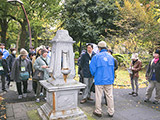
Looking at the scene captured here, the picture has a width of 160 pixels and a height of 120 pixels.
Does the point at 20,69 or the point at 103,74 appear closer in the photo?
the point at 103,74

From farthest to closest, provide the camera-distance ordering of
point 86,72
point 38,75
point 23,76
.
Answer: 1. point 23,76
2. point 38,75
3. point 86,72

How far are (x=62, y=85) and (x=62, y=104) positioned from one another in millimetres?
465

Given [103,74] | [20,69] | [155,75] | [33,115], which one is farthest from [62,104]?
[155,75]

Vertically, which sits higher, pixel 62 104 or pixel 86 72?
pixel 86 72

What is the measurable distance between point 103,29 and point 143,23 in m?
4.28

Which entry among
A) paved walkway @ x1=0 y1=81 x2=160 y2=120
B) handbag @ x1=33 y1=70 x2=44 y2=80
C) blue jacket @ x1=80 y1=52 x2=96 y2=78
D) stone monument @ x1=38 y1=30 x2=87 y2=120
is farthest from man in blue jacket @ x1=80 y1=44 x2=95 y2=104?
handbag @ x1=33 y1=70 x2=44 y2=80

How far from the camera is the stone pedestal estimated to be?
3303 millimetres

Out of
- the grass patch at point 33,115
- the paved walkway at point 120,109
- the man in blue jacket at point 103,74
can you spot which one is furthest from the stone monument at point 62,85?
the paved walkway at point 120,109

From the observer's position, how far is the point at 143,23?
11.7 meters

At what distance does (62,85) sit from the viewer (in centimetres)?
340

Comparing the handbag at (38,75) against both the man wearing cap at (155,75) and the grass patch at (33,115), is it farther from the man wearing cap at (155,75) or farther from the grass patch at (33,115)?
the man wearing cap at (155,75)

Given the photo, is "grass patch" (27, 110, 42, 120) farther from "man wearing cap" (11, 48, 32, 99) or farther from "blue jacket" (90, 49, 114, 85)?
"blue jacket" (90, 49, 114, 85)

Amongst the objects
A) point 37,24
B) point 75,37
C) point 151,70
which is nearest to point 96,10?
point 75,37

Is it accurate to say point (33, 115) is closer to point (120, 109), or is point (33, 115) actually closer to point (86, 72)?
point (86, 72)
